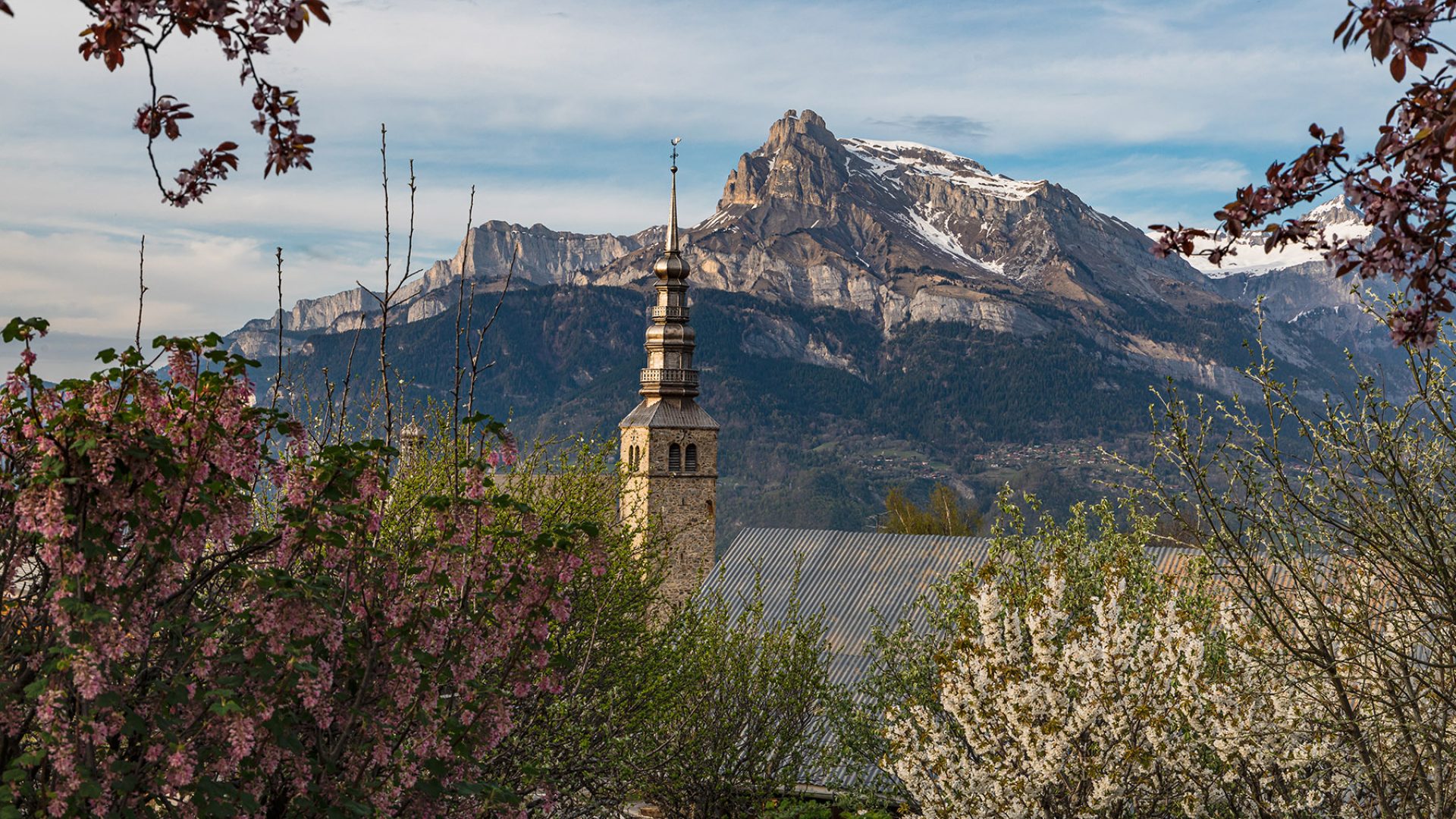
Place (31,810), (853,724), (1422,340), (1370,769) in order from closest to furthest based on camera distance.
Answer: (1422,340)
(31,810)
(1370,769)
(853,724)

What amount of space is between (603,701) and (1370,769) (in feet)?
38.6

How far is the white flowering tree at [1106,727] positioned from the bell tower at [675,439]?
42.1 meters

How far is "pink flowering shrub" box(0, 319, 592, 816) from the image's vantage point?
6.86 meters

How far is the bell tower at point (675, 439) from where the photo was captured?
5966 cm

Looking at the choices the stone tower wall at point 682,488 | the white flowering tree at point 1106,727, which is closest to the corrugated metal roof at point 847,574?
the stone tower wall at point 682,488

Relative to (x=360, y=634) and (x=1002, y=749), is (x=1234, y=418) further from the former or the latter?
(x=360, y=634)

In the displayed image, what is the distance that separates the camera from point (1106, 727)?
15812mm

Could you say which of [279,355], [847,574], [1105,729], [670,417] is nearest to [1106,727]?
[1105,729]

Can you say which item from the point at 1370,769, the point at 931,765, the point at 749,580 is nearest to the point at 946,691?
the point at 931,765

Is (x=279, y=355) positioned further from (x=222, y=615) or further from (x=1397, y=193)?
(x=1397, y=193)

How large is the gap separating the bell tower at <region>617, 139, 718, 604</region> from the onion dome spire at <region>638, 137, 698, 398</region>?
3 cm

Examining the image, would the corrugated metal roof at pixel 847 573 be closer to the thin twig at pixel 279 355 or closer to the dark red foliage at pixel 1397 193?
the thin twig at pixel 279 355

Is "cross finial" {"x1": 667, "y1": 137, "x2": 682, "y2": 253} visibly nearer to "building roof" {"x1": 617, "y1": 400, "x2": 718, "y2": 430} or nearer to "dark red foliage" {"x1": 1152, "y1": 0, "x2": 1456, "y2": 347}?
"building roof" {"x1": 617, "y1": 400, "x2": 718, "y2": 430}

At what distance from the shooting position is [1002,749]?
16422 mm
